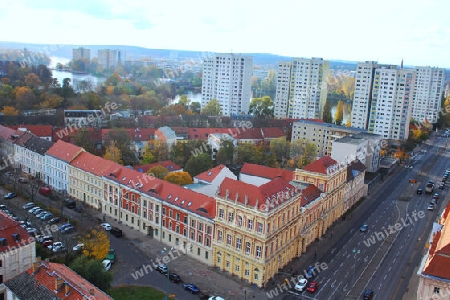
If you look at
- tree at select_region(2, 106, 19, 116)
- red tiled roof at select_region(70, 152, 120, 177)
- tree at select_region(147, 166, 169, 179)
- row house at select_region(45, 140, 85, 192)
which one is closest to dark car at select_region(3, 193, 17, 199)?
row house at select_region(45, 140, 85, 192)

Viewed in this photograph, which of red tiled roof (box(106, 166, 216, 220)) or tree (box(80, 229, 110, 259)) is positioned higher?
red tiled roof (box(106, 166, 216, 220))

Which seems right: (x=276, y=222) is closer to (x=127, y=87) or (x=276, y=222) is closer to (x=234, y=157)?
(x=234, y=157)

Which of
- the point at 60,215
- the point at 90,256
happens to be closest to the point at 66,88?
the point at 60,215

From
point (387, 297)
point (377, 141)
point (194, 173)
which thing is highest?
point (377, 141)

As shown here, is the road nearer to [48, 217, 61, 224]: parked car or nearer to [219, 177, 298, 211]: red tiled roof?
[219, 177, 298, 211]: red tiled roof

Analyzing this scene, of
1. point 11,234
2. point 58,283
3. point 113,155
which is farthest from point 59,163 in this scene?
point 58,283

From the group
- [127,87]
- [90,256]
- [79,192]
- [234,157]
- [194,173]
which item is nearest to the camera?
[90,256]
